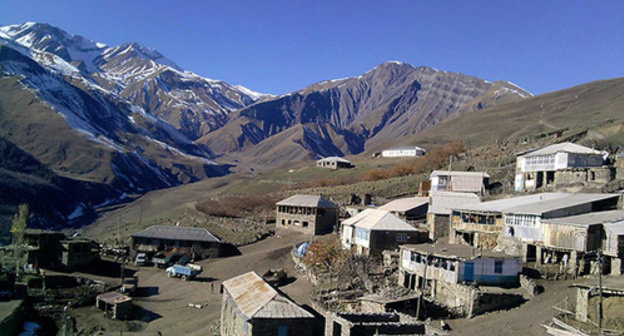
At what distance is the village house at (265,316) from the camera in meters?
19.7

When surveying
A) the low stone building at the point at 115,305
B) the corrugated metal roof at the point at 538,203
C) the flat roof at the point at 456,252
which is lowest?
the low stone building at the point at 115,305

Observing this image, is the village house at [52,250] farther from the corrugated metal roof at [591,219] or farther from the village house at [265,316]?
the corrugated metal roof at [591,219]

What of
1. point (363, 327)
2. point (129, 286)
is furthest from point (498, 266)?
point (129, 286)

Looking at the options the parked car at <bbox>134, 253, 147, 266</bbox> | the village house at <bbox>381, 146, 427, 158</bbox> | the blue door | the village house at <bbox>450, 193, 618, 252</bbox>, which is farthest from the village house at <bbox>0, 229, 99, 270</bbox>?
the village house at <bbox>381, 146, 427, 158</bbox>

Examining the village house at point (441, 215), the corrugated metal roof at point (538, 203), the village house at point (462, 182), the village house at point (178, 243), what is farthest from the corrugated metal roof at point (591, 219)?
the village house at point (178, 243)

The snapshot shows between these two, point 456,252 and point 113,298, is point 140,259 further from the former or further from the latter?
point 456,252

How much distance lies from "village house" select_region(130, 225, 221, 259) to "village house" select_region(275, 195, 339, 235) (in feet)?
28.7

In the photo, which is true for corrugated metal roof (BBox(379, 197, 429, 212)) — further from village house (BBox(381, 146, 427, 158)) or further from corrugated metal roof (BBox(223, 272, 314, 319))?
village house (BBox(381, 146, 427, 158))

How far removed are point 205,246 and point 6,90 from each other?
465 feet

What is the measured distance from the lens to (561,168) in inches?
1500

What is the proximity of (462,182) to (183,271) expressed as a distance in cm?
2729

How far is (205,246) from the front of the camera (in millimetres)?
44938

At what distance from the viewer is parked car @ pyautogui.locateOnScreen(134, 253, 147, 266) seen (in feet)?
140

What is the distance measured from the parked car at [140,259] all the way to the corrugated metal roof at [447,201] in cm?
2630
